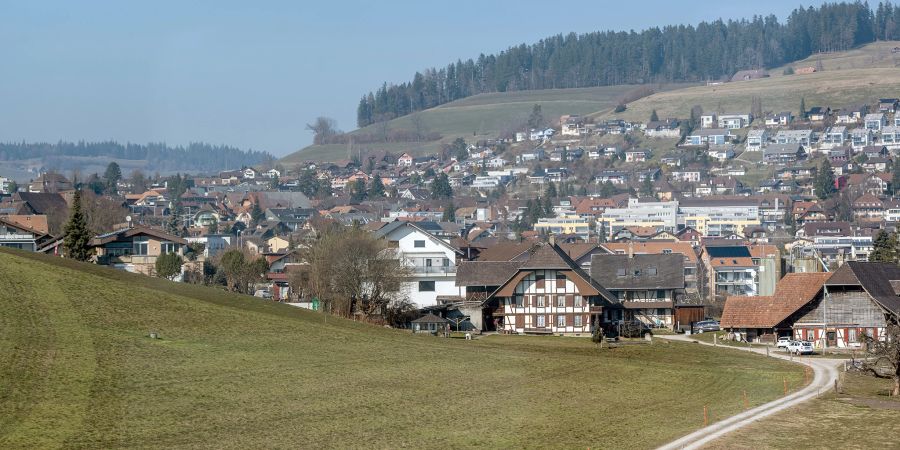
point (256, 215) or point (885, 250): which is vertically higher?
point (256, 215)

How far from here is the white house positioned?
83.6 meters

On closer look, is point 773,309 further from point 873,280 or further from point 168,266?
point 168,266

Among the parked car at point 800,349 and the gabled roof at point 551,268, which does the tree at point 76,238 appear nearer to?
the gabled roof at point 551,268

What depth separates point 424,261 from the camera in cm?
8712

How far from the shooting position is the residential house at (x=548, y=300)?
73125 millimetres

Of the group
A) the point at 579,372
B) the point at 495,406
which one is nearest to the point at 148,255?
the point at 579,372

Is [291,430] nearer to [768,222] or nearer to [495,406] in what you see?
[495,406]

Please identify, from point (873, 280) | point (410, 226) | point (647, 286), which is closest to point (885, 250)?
point (647, 286)

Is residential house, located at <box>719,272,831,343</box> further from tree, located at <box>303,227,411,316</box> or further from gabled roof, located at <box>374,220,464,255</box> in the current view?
gabled roof, located at <box>374,220,464,255</box>

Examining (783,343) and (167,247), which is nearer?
(783,343)

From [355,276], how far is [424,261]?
1624 cm

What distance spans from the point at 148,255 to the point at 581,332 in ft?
111

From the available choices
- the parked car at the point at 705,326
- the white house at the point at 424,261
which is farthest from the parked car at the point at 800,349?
the white house at the point at 424,261

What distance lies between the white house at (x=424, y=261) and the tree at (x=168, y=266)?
43.7 ft
